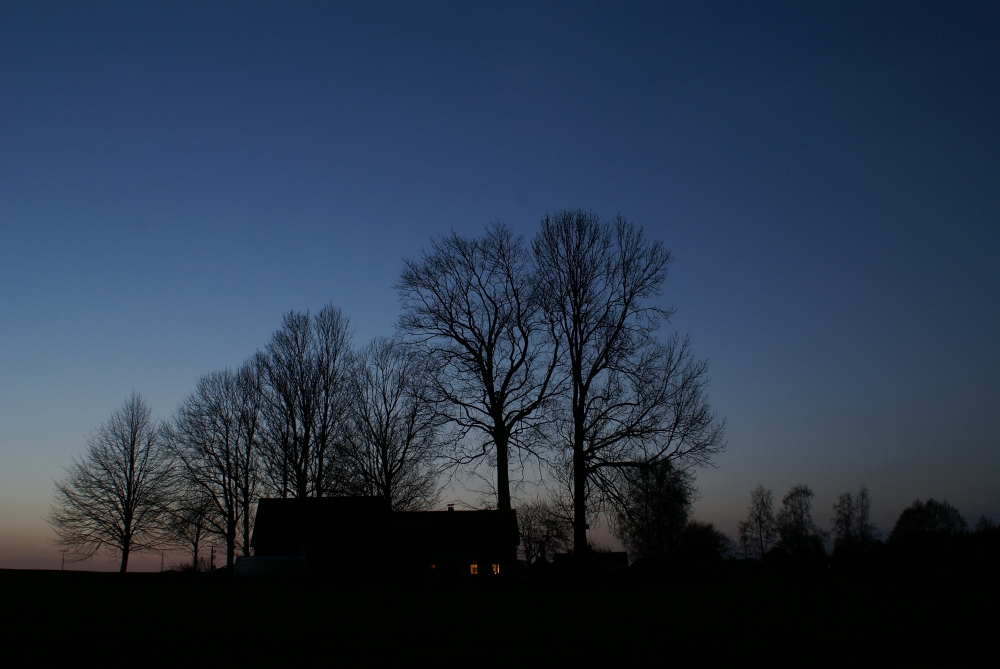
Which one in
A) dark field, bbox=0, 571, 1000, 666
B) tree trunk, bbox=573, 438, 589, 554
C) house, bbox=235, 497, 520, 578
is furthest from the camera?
house, bbox=235, 497, 520, 578

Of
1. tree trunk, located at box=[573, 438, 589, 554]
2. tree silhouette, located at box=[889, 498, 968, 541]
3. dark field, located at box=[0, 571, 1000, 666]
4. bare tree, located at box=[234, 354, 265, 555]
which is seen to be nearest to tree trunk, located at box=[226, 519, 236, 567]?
bare tree, located at box=[234, 354, 265, 555]

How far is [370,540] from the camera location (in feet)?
93.0

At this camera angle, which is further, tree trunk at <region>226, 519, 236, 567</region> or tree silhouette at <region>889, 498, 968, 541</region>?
tree silhouette at <region>889, 498, 968, 541</region>

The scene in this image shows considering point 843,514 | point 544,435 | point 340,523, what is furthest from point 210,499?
point 843,514

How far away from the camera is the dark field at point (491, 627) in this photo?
8.22 m

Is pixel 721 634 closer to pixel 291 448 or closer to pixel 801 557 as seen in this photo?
pixel 801 557

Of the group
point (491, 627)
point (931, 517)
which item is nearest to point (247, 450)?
point (491, 627)

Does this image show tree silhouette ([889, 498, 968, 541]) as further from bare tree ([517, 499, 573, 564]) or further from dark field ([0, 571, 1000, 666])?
dark field ([0, 571, 1000, 666])

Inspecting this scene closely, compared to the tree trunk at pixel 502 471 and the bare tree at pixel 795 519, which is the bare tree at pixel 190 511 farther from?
the bare tree at pixel 795 519

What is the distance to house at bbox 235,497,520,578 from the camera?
27.8 m

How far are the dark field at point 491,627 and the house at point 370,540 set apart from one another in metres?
8.02

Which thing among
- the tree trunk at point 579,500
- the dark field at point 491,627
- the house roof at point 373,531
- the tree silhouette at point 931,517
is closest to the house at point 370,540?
the house roof at point 373,531

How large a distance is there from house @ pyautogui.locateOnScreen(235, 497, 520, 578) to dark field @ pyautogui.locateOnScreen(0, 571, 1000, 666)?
802 centimetres

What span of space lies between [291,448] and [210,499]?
6757mm
